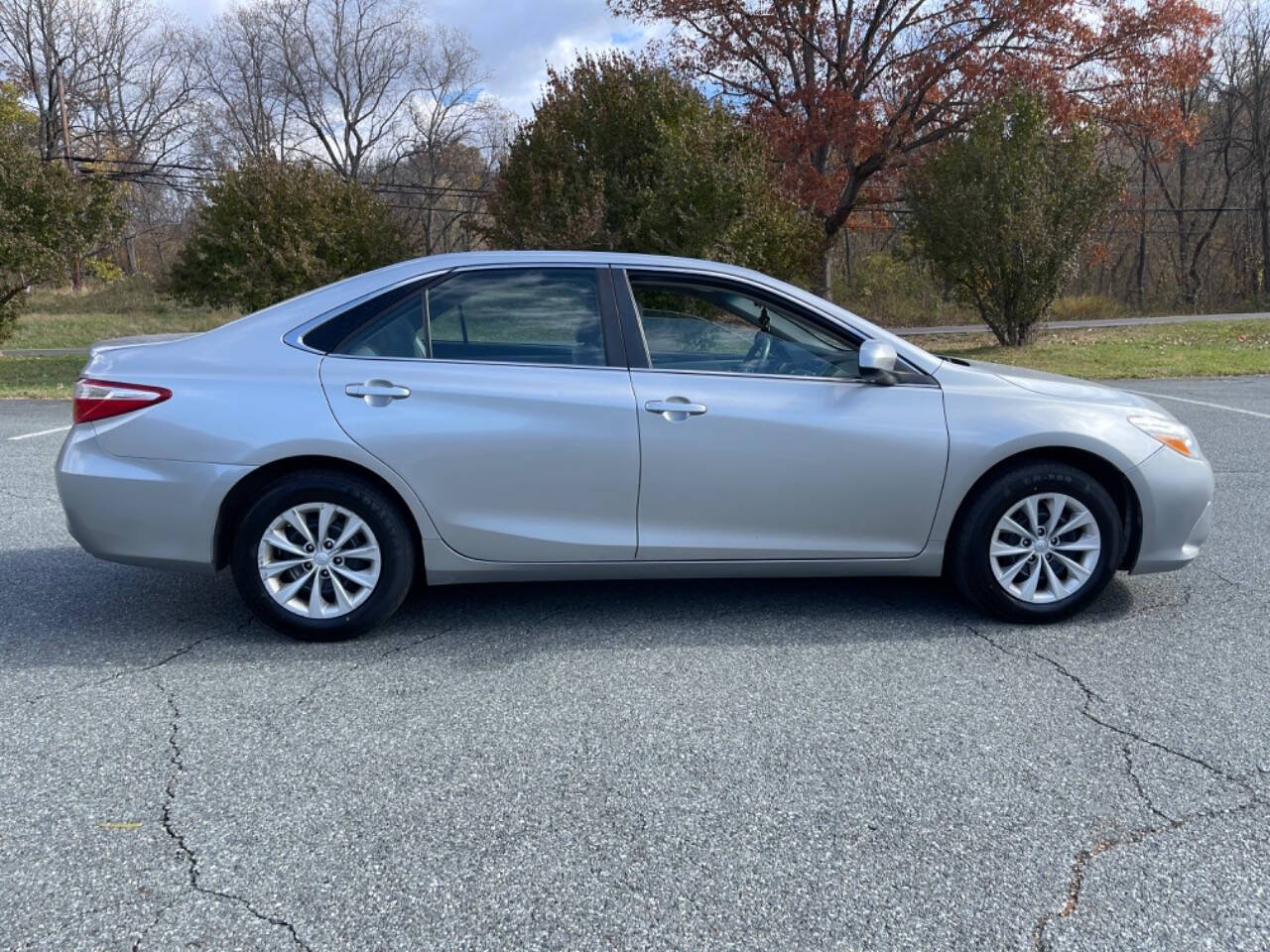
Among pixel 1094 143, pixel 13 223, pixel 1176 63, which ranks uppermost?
pixel 1176 63

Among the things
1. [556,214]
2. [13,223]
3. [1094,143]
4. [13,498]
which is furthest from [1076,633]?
[13,223]

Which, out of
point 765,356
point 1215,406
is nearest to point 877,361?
point 765,356

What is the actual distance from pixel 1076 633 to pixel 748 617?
1398mm

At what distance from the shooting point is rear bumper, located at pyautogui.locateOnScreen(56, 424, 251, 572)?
4051mm

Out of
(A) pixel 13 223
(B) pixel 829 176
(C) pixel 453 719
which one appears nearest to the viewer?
(C) pixel 453 719

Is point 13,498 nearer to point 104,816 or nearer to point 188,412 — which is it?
point 188,412

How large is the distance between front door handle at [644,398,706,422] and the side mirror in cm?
71

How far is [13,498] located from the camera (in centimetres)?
696

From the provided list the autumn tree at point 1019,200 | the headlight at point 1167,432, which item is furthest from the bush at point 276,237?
the headlight at point 1167,432

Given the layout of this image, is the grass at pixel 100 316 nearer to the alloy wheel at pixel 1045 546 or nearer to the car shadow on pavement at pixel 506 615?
the car shadow on pavement at pixel 506 615

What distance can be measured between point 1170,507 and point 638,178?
13.5 metres

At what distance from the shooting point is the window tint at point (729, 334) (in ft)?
14.4

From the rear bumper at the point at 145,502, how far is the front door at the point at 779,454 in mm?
1739

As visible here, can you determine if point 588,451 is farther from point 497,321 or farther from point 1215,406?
point 1215,406
